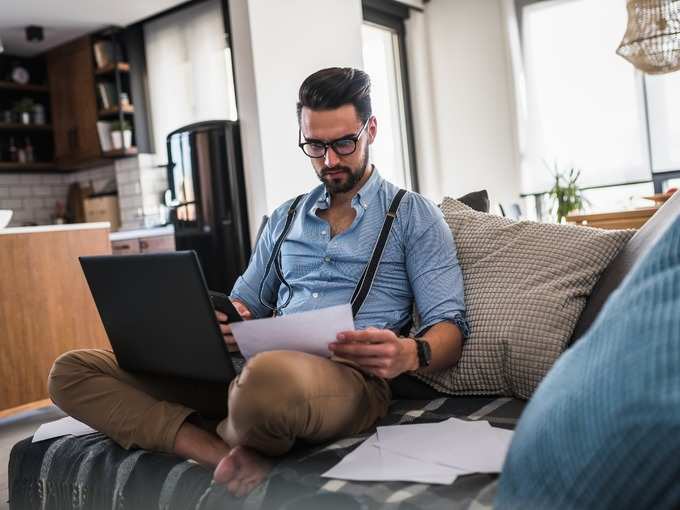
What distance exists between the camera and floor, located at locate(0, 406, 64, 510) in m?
2.79

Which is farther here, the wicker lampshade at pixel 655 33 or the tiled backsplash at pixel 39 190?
the tiled backsplash at pixel 39 190

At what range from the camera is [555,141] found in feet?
17.7

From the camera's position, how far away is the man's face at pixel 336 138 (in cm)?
167

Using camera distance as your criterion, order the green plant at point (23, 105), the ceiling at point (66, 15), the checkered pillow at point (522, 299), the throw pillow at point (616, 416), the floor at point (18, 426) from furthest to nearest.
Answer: the green plant at point (23, 105) → the ceiling at point (66, 15) → the floor at point (18, 426) → the checkered pillow at point (522, 299) → the throw pillow at point (616, 416)

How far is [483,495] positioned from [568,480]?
34 cm

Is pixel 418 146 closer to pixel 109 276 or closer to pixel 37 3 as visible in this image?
pixel 37 3

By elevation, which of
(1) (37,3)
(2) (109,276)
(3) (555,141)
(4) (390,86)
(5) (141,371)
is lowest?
(5) (141,371)

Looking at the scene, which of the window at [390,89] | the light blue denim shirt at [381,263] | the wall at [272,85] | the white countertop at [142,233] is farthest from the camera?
the window at [390,89]

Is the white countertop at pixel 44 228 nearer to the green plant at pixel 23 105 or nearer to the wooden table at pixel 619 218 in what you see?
the wooden table at pixel 619 218

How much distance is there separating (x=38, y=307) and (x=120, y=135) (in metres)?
2.49

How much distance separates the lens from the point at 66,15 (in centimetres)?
507

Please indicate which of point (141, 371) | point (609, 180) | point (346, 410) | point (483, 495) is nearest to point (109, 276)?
point (141, 371)

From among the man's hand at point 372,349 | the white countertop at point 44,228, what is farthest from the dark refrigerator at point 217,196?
the man's hand at point 372,349

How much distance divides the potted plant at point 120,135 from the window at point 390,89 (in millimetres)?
1967
